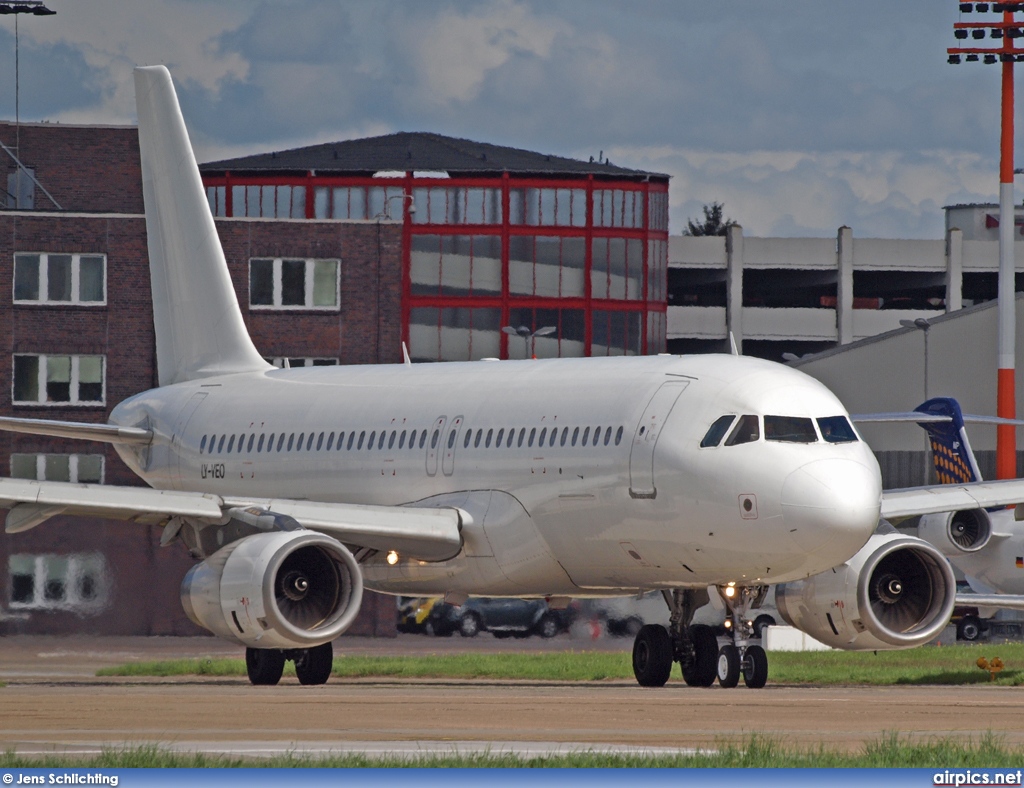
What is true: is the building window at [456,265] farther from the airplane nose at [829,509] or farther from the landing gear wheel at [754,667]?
the airplane nose at [829,509]

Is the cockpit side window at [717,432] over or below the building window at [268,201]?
below

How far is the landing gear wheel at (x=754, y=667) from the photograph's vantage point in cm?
2605

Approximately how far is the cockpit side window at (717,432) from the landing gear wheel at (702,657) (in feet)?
10.6

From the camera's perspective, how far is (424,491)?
30.2 m

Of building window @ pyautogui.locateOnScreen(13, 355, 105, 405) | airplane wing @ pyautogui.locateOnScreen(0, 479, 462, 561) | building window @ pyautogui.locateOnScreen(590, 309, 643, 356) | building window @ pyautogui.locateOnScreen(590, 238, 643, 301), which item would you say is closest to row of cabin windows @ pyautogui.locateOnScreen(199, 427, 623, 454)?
airplane wing @ pyautogui.locateOnScreen(0, 479, 462, 561)

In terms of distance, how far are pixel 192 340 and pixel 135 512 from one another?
11.3 meters

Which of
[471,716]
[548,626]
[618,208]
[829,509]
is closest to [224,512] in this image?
[829,509]

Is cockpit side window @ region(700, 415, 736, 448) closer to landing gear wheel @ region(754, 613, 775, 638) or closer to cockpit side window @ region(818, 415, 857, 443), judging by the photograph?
cockpit side window @ region(818, 415, 857, 443)

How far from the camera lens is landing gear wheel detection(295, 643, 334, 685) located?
28.8 meters

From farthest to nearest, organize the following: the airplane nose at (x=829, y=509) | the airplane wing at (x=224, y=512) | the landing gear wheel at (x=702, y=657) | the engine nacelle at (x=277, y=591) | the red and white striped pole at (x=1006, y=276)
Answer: the red and white striped pole at (x=1006, y=276) → the landing gear wheel at (x=702, y=657) → the airplane wing at (x=224, y=512) → the engine nacelle at (x=277, y=591) → the airplane nose at (x=829, y=509)

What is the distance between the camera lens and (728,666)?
85.7 ft

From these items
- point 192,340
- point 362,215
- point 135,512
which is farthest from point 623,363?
point 362,215

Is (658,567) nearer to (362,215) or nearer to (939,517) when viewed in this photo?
(939,517)

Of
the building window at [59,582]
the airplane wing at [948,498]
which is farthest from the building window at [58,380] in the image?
the airplane wing at [948,498]
